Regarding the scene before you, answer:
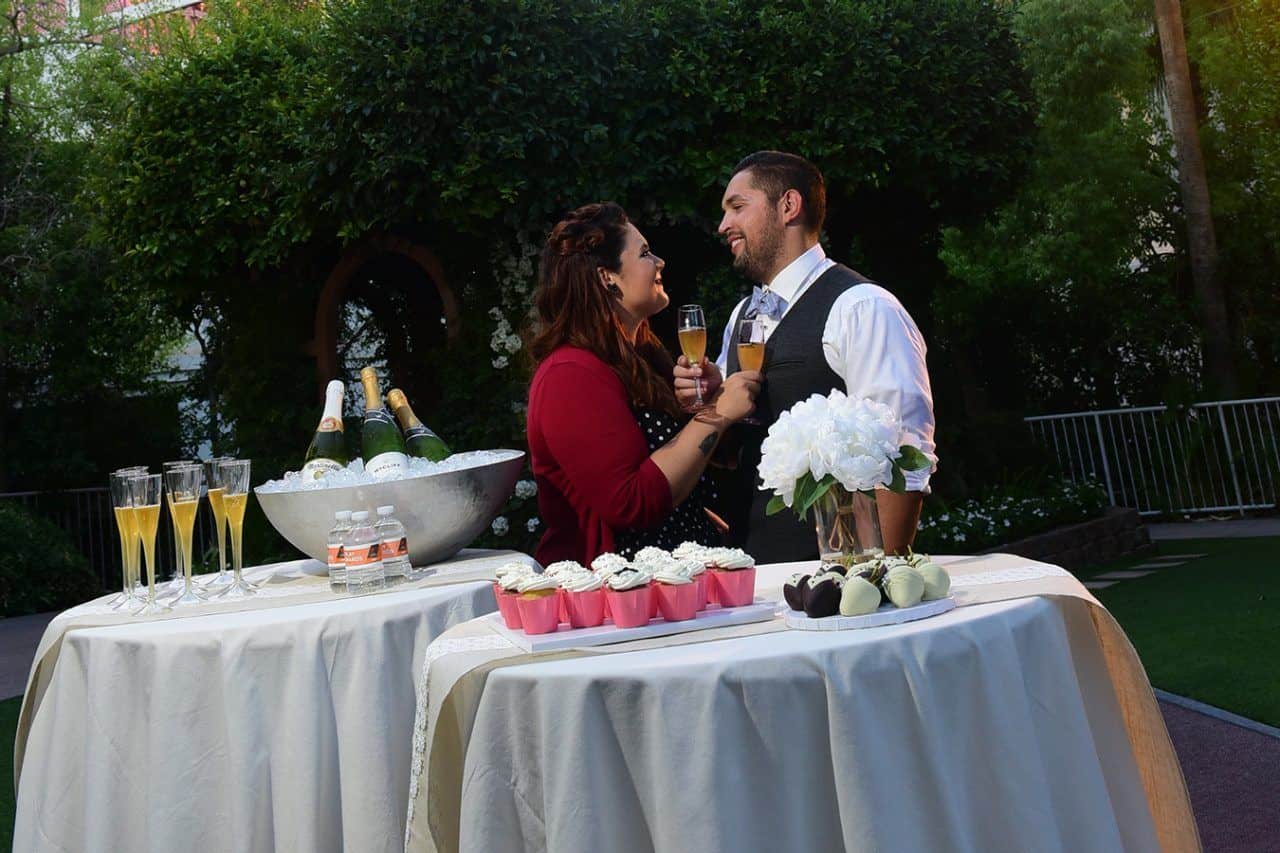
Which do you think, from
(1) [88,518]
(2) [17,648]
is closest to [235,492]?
(2) [17,648]

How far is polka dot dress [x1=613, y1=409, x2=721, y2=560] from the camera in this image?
9.32 ft

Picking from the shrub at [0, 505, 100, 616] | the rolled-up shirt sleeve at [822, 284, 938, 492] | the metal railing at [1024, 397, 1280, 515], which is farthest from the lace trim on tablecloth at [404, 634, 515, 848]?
the metal railing at [1024, 397, 1280, 515]

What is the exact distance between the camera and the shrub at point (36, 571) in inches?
432

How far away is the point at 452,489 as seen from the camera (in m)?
3.10

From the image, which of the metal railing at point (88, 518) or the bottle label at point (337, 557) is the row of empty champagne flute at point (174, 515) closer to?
the bottle label at point (337, 557)

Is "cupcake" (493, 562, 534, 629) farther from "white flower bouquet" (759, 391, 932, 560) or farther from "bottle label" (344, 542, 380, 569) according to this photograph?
"bottle label" (344, 542, 380, 569)

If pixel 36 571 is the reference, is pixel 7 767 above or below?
below

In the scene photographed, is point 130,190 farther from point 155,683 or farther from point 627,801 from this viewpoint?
point 627,801

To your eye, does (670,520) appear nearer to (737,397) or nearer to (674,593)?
(737,397)

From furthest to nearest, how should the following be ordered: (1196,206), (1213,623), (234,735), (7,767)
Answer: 1. (1196,206)
2. (1213,623)
3. (7,767)
4. (234,735)

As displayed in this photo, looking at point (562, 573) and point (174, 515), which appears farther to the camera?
point (174, 515)

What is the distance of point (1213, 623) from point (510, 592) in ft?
18.7

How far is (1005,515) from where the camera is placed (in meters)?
9.09

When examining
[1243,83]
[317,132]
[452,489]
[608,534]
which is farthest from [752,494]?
[1243,83]
